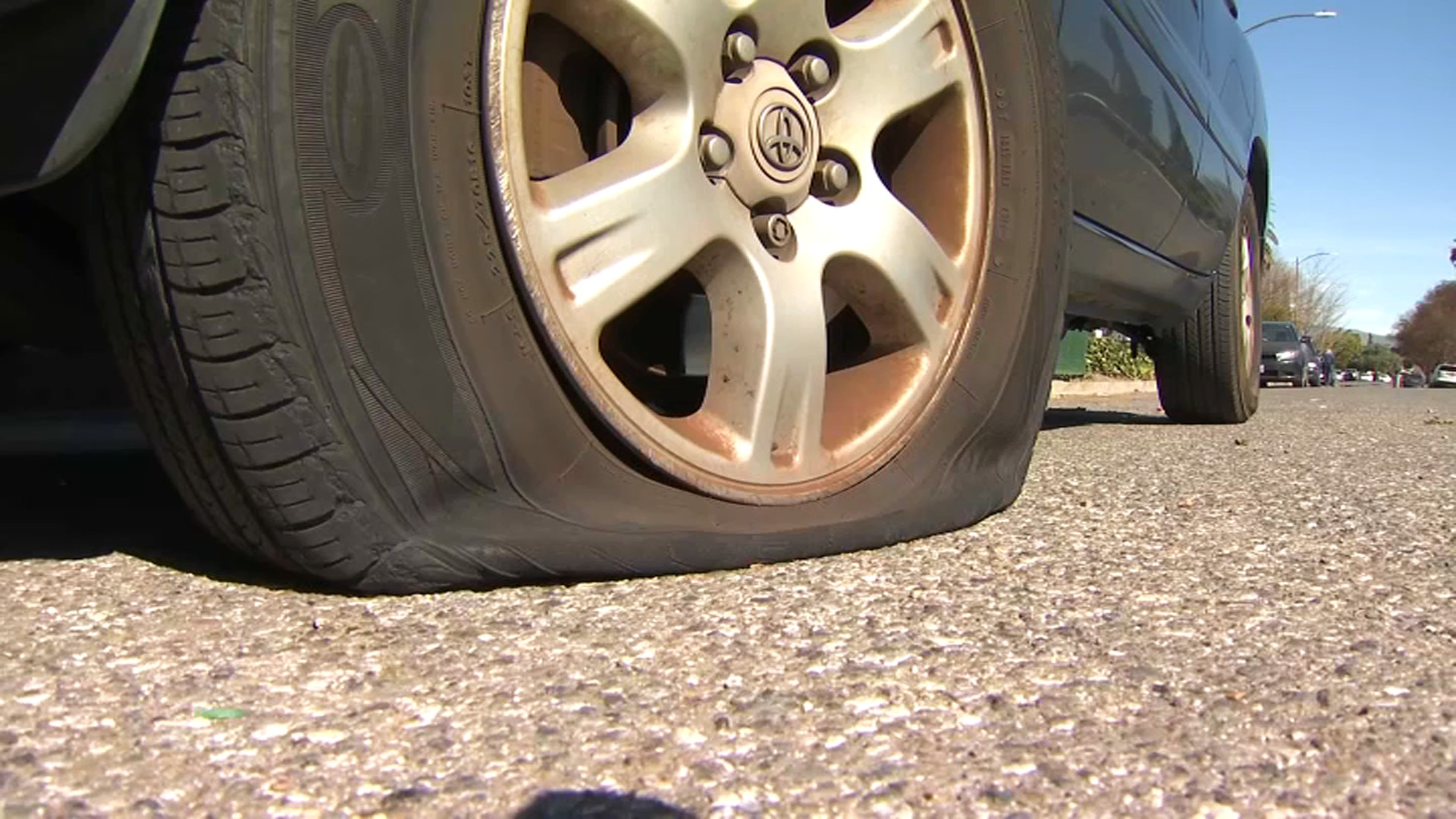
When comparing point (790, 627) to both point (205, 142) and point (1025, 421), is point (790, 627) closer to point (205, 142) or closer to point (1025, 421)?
point (205, 142)

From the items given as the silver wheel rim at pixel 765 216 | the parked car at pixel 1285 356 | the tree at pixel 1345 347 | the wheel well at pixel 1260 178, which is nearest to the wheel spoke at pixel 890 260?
the silver wheel rim at pixel 765 216

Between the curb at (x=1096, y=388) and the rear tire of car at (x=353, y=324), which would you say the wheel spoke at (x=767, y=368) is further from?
the curb at (x=1096, y=388)

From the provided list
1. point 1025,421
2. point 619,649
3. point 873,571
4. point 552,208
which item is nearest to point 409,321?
point 552,208

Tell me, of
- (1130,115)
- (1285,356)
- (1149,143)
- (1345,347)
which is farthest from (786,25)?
(1345,347)

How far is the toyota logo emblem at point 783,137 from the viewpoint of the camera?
186cm

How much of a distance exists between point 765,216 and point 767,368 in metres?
0.26

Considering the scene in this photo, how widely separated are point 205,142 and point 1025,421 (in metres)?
1.57

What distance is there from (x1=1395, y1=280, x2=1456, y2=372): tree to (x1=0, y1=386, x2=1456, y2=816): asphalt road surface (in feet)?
282

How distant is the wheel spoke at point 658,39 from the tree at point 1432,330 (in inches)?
3386

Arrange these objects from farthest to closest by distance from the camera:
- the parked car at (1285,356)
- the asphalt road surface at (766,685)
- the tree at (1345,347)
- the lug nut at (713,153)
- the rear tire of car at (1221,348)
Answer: the tree at (1345,347), the parked car at (1285,356), the rear tire of car at (1221,348), the lug nut at (713,153), the asphalt road surface at (766,685)

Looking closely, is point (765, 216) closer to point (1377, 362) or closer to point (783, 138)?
point (783, 138)

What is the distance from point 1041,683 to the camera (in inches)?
49.1

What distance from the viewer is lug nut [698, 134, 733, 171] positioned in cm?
180

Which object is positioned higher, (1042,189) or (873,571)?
(1042,189)
